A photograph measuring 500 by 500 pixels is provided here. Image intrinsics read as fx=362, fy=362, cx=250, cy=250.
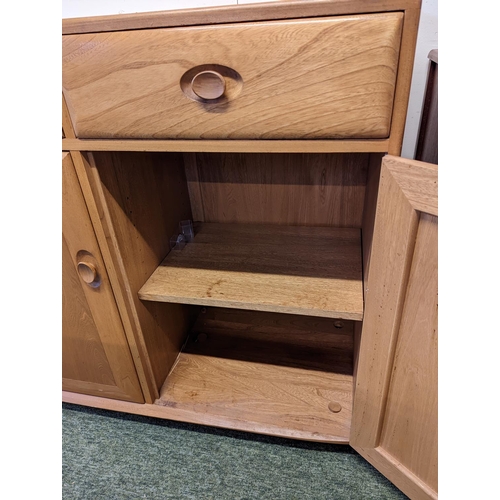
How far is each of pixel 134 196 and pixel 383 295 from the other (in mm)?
505

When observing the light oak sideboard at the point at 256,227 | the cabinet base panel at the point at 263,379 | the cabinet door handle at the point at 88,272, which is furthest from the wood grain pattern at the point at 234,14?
the cabinet base panel at the point at 263,379

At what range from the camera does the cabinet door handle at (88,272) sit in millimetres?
689

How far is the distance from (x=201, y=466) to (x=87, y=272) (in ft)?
1.65

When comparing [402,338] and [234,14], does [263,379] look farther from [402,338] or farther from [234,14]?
[234,14]

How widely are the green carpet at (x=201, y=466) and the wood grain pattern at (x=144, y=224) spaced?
144 mm

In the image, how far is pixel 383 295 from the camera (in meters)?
0.56

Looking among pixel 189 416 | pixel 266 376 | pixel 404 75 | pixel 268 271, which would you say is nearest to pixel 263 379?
pixel 266 376

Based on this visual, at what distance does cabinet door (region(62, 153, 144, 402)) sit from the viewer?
0.65 meters

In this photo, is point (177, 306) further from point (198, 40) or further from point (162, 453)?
point (198, 40)

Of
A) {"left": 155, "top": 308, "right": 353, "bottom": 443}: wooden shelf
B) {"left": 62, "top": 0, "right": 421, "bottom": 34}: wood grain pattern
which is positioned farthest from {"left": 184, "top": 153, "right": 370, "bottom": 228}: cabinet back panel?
{"left": 62, "top": 0, "right": 421, "bottom": 34}: wood grain pattern

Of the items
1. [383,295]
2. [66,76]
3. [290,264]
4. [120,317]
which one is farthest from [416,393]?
[66,76]

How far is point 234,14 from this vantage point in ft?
1.46

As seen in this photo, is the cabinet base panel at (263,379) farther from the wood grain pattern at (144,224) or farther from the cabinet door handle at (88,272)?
the cabinet door handle at (88,272)

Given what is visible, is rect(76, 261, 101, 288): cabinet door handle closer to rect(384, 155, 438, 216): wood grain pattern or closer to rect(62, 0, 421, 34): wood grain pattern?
rect(62, 0, 421, 34): wood grain pattern
